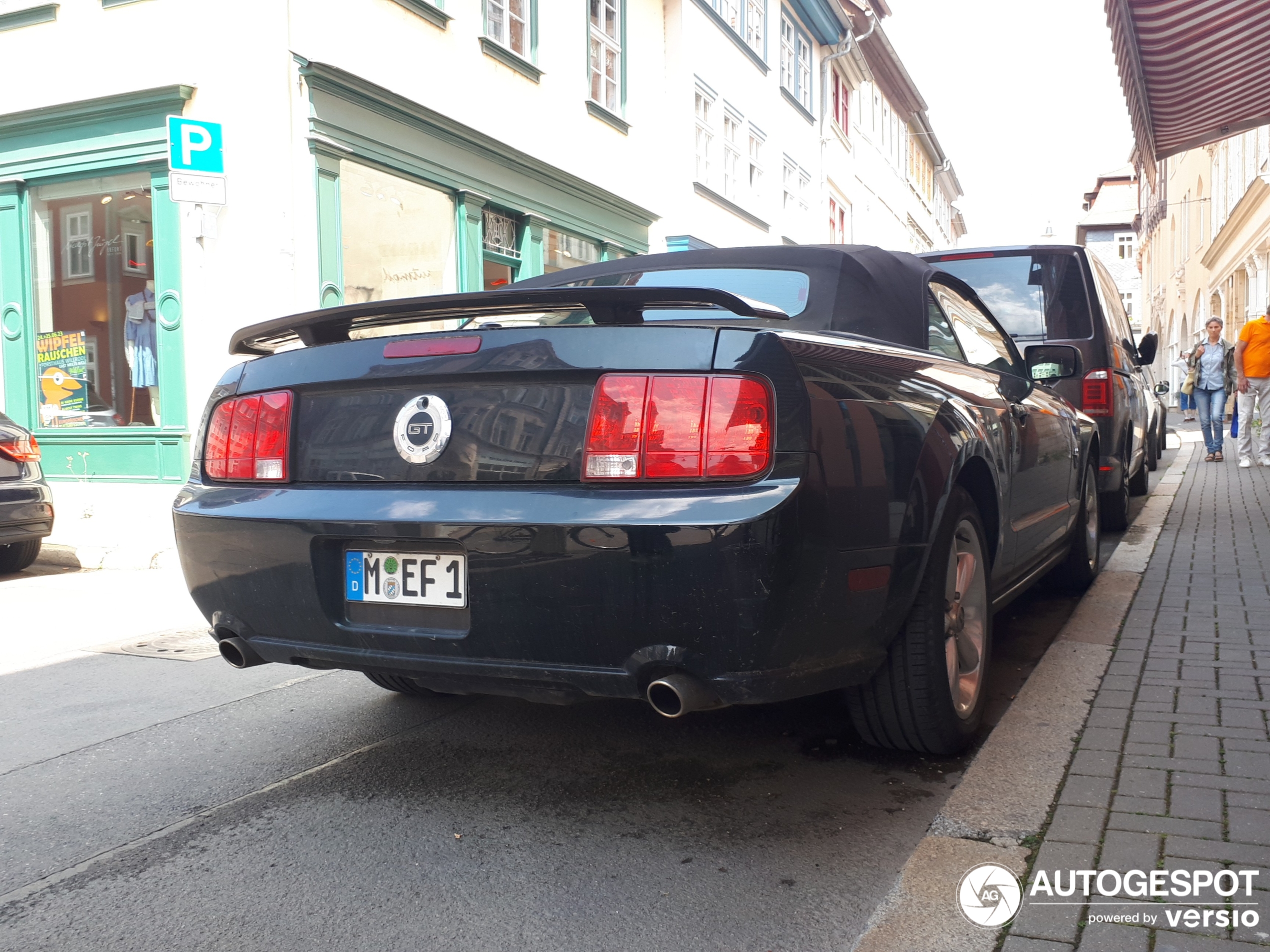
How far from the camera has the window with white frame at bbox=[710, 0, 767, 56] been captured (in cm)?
1939

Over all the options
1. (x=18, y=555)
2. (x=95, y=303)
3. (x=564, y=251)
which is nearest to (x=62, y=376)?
(x=95, y=303)

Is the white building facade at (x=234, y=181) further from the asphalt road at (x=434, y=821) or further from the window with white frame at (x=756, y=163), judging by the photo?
the window with white frame at (x=756, y=163)

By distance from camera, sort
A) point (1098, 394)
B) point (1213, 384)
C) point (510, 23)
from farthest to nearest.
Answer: point (1213, 384), point (510, 23), point (1098, 394)

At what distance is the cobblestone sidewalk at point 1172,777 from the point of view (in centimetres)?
213

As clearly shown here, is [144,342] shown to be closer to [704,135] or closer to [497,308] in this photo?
[497,308]

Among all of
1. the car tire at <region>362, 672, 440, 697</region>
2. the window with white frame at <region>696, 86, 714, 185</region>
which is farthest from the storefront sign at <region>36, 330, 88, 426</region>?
the window with white frame at <region>696, 86, 714, 185</region>

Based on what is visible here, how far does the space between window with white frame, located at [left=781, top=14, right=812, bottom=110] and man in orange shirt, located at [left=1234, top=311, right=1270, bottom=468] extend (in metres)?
13.0

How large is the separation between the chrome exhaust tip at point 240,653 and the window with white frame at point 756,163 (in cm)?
1966

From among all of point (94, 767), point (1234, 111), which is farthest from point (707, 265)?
point (1234, 111)

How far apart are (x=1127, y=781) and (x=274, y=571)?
7.05 feet

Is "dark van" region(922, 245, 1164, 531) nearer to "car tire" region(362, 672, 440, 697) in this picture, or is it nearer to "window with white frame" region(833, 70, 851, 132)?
"car tire" region(362, 672, 440, 697)

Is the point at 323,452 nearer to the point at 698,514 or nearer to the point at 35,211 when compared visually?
the point at 698,514

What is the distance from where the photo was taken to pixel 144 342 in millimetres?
10383

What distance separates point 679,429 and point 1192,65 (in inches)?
272
